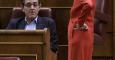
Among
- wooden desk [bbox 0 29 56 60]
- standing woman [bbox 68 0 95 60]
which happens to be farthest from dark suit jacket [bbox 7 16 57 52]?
standing woman [bbox 68 0 95 60]

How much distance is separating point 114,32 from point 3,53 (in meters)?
1.94

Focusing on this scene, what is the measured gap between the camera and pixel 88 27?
7.92 feet

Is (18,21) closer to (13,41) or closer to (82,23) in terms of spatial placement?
(13,41)

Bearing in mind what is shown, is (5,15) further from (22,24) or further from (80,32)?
(80,32)

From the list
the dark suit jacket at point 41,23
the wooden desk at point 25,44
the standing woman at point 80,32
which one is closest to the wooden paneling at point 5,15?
the dark suit jacket at point 41,23

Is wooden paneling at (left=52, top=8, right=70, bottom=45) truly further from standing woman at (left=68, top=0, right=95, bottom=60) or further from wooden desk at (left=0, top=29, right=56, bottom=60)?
standing woman at (left=68, top=0, right=95, bottom=60)

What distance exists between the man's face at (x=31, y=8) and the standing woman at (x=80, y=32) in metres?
1.06

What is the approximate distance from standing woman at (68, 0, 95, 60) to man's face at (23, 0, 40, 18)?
106 cm

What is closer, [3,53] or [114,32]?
[3,53]

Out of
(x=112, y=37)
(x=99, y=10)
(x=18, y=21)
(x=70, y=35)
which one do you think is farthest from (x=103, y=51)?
(x=70, y=35)

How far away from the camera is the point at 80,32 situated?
7.88 ft

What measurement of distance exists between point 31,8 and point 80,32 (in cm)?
115

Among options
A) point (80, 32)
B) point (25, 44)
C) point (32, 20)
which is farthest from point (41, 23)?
point (80, 32)

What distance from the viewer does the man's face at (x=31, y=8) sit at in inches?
136
